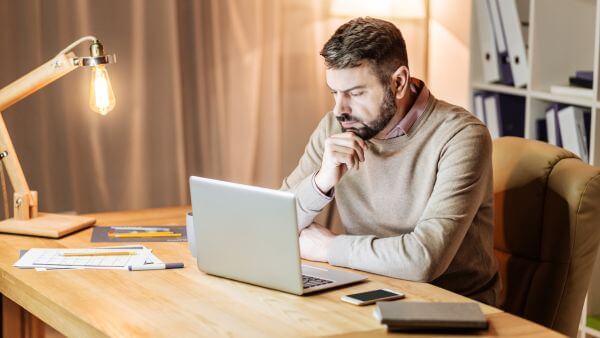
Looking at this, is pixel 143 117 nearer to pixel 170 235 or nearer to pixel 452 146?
pixel 170 235

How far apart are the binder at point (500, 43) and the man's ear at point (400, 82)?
3.96 feet

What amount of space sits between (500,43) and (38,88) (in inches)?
65.8

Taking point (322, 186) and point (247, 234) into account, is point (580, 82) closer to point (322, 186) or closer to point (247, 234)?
point (322, 186)

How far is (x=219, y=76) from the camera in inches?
127

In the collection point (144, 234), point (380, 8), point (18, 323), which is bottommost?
point (18, 323)

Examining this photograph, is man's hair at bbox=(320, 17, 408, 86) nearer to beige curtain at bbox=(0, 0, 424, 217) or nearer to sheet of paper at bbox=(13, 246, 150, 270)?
sheet of paper at bbox=(13, 246, 150, 270)

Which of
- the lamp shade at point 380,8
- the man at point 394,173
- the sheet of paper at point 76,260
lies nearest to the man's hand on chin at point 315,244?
the man at point 394,173

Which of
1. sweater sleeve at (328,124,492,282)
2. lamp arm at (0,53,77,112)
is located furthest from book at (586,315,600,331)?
lamp arm at (0,53,77,112)

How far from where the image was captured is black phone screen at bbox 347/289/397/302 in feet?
5.55

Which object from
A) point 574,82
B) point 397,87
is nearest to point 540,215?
point 397,87

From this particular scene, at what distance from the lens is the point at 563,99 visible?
293 cm

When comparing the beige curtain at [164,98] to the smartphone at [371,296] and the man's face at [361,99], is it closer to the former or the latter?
the man's face at [361,99]

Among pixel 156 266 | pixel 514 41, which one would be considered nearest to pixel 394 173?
pixel 156 266

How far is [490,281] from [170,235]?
775 millimetres
